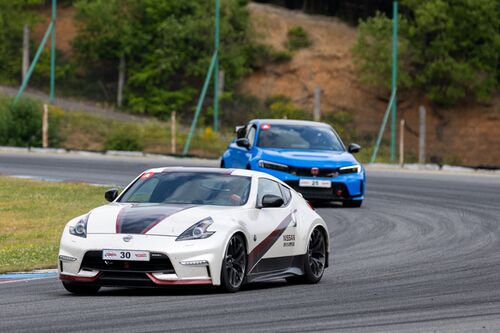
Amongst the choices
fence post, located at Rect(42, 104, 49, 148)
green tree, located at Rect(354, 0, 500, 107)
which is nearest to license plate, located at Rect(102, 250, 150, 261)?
fence post, located at Rect(42, 104, 49, 148)

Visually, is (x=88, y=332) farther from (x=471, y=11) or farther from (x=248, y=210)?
(x=471, y=11)

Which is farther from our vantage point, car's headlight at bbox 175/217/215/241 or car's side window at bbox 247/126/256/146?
car's side window at bbox 247/126/256/146

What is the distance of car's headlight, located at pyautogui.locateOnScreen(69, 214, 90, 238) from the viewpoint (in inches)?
513

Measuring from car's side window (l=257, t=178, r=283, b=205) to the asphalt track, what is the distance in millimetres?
951

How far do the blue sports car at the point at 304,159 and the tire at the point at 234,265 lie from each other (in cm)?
1195

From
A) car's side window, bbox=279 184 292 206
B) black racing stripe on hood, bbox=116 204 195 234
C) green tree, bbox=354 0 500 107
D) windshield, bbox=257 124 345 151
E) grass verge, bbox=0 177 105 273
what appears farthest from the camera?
green tree, bbox=354 0 500 107

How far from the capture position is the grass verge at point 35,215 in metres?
17.1

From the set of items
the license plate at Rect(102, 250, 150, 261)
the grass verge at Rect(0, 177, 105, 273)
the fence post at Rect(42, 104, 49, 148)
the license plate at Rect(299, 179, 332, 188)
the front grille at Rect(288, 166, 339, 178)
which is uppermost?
the license plate at Rect(102, 250, 150, 261)

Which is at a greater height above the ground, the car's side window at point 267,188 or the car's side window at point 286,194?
the car's side window at point 267,188

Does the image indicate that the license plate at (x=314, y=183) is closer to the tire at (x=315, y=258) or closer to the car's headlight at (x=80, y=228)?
the tire at (x=315, y=258)

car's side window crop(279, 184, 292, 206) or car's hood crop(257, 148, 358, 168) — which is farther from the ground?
car's side window crop(279, 184, 292, 206)

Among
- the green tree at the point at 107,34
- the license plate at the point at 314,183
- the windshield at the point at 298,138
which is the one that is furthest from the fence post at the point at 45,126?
the license plate at the point at 314,183

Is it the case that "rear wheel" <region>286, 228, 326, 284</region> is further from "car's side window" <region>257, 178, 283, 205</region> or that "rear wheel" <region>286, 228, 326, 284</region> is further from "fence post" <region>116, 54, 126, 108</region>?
"fence post" <region>116, 54, 126, 108</region>

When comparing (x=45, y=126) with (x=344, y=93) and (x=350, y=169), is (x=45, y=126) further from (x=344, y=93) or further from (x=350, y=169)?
(x=350, y=169)
